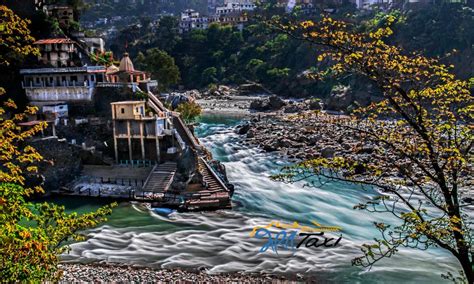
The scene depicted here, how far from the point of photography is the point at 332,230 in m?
28.3

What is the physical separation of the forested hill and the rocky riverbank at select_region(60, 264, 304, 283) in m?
62.4

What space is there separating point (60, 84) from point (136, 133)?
10.5 metres

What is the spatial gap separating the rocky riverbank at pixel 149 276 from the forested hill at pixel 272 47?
62375 mm

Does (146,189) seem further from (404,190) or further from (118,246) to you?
(404,190)

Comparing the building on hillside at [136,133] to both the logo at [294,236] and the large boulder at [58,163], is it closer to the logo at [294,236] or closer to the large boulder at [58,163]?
the large boulder at [58,163]

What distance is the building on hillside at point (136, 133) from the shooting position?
3778 centimetres

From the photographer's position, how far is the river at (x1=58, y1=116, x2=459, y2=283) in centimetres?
2316

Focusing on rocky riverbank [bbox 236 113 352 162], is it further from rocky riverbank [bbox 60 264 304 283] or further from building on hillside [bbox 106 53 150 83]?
rocky riverbank [bbox 60 264 304 283]

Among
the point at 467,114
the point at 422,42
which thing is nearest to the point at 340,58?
the point at 467,114

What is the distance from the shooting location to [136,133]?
38.2m

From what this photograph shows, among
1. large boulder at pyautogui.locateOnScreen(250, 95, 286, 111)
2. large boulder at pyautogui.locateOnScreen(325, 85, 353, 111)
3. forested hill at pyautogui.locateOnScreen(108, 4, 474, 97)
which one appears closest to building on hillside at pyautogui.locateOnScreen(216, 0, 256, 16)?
forested hill at pyautogui.locateOnScreen(108, 4, 474, 97)

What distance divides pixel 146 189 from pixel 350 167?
27.4m

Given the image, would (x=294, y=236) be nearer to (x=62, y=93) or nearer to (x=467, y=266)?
(x=467, y=266)

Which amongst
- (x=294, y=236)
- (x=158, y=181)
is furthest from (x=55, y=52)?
(x=294, y=236)
